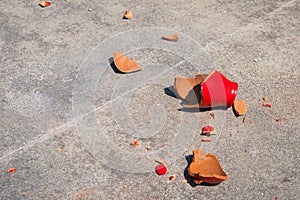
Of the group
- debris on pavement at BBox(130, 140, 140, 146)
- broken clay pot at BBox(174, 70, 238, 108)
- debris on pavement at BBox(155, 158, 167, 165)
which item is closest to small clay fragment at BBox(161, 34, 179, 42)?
broken clay pot at BBox(174, 70, 238, 108)

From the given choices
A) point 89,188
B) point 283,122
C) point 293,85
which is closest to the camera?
point 89,188

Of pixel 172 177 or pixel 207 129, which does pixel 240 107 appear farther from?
pixel 172 177

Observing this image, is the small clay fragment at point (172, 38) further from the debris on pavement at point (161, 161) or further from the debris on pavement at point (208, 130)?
the debris on pavement at point (161, 161)

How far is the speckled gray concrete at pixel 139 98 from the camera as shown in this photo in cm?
285

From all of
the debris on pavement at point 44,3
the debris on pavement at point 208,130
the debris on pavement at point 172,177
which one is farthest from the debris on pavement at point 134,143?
the debris on pavement at point 44,3

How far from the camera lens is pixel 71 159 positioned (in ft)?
9.87

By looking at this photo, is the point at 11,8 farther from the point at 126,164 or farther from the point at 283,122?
the point at 283,122

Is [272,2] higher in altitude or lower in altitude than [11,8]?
higher

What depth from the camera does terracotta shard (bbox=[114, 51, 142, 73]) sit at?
363 cm

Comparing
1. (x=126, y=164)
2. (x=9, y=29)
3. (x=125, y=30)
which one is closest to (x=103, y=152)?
(x=126, y=164)

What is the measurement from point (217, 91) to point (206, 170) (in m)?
0.64

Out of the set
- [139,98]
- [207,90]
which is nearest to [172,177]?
[207,90]

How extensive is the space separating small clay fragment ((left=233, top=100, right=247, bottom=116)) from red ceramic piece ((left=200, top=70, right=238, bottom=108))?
53 mm

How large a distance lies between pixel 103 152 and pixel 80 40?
1386 mm
